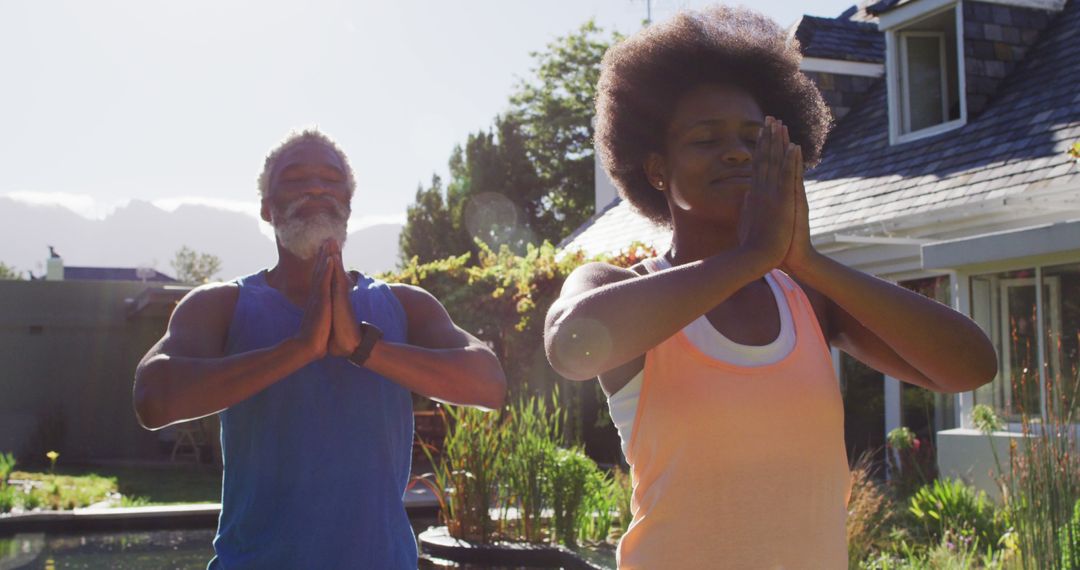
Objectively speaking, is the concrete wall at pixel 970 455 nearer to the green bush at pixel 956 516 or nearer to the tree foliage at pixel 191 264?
the green bush at pixel 956 516

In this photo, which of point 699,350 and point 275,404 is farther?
point 275,404

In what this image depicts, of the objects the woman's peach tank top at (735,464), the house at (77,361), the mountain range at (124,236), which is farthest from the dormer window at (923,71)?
the mountain range at (124,236)

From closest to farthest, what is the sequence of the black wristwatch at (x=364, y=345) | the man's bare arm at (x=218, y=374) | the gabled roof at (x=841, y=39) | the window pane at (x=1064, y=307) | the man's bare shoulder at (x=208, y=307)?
1. the man's bare arm at (x=218, y=374)
2. the black wristwatch at (x=364, y=345)
3. the man's bare shoulder at (x=208, y=307)
4. the window pane at (x=1064, y=307)
5. the gabled roof at (x=841, y=39)

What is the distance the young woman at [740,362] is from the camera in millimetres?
1589

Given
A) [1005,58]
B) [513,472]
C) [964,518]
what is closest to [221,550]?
[513,472]

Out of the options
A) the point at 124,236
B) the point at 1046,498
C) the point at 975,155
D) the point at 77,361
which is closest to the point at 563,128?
the point at 77,361

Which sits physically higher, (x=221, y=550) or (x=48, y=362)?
(x=48, y=362)

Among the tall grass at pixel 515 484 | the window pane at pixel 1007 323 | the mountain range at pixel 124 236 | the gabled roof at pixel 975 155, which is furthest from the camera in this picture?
the mountain range at pixel 124 236

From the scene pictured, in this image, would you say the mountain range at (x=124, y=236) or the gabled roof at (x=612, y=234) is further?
the mountain range at (x=124, y=236)

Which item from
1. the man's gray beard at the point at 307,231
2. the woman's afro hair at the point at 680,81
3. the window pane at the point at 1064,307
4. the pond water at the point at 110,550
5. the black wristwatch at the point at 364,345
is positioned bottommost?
the pond water at the point at 110,550

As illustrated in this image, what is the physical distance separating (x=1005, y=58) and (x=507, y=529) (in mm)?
7055

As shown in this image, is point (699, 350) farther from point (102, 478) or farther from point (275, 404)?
point (102, 478)

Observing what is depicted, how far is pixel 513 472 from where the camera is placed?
6.86 metres

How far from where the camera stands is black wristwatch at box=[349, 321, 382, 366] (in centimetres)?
226
